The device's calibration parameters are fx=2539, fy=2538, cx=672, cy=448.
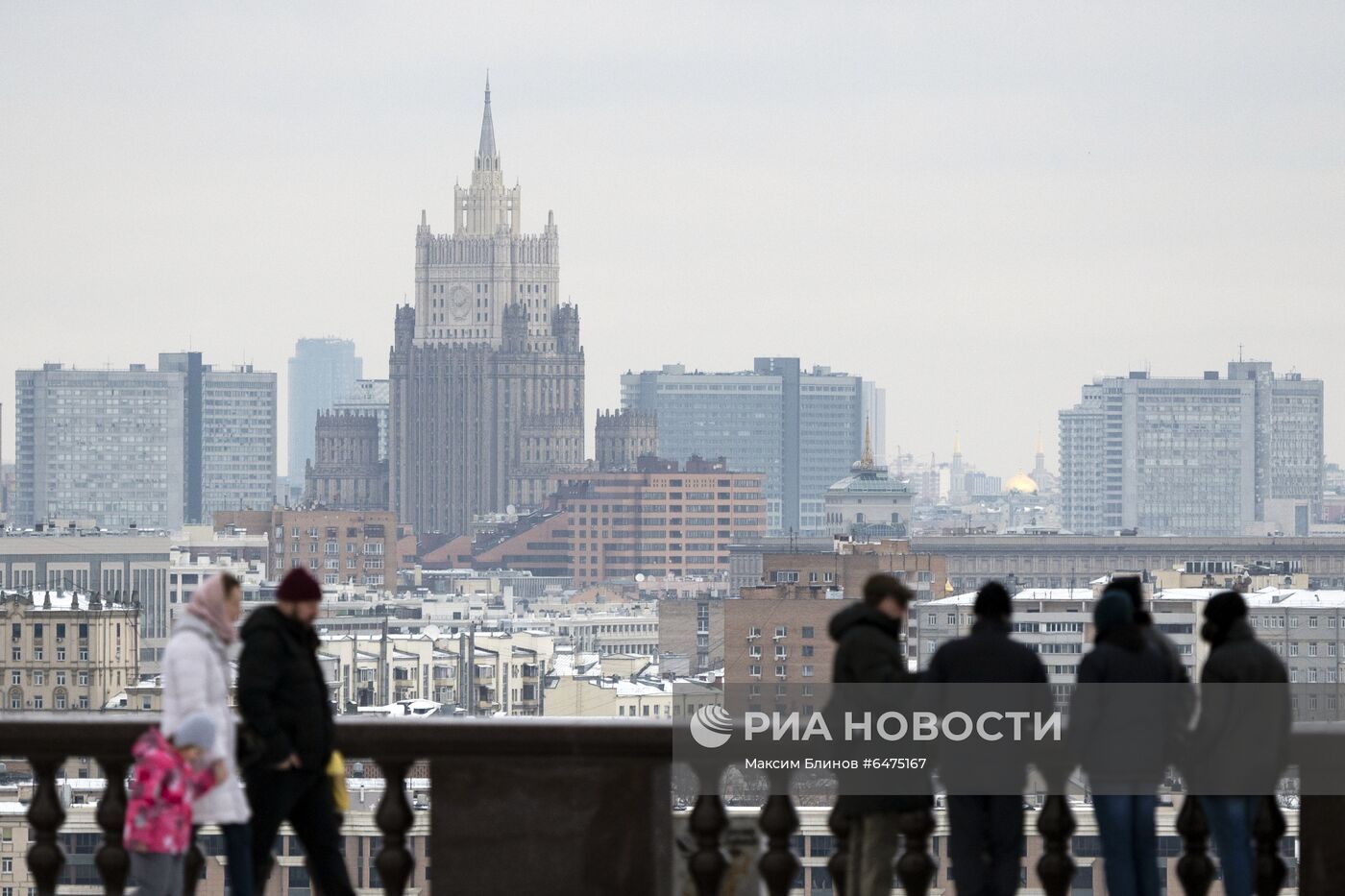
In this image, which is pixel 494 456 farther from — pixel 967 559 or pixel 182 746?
pixel 182 746

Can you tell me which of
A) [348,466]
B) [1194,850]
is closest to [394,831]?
[1194,850]

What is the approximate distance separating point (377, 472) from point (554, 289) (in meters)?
16.0

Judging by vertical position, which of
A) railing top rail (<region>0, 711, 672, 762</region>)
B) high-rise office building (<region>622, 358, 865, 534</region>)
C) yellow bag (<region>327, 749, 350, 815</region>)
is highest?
high-rise office building (<region>622, 358, 865, 534</region>)

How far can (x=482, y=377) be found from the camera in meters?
154

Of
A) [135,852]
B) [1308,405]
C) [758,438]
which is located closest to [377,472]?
[758,438]

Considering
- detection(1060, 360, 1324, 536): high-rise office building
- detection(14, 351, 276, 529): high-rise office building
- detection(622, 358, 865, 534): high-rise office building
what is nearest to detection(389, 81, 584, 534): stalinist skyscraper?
detection(14, 351, 276, 529): high-rise office building

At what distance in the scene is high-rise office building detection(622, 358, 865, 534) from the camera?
628 ft

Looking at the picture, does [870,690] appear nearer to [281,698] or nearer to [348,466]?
[281,698]

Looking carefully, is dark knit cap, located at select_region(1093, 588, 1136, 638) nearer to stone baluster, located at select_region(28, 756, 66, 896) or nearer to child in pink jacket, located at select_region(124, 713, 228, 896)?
child in pink jacket, located at select_region(124, 713, 228, 896)

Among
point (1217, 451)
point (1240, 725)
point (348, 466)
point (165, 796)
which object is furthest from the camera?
point (1217, 451)

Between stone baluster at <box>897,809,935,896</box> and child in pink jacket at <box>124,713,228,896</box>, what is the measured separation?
149 cm

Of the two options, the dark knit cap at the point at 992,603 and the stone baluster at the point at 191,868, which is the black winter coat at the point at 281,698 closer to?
the stone baluster at the point at 191,868

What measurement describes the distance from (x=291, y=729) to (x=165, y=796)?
0.32 m

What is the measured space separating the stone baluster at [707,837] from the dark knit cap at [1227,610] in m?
1.23
